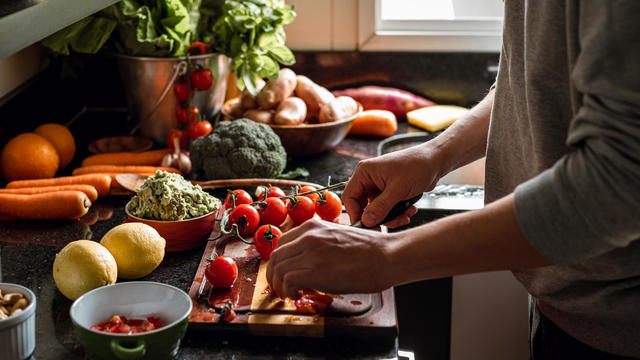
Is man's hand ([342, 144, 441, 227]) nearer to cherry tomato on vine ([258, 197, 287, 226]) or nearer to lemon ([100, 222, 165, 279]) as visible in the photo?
cherry tomato on vine ([258, 197, 287, 226])

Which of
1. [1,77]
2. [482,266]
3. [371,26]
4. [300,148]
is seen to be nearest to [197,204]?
[300,148]

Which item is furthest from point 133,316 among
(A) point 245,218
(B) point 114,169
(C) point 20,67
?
(C) point 20,67

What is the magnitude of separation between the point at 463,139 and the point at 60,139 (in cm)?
110

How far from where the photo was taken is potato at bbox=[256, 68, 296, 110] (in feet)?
5.97

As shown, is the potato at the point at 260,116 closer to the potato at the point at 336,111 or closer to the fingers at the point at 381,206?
the potato at the point at 336,111

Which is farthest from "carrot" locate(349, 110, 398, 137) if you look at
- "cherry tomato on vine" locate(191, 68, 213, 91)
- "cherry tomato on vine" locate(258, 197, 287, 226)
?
"cherry tomato on vine" locate(258, 197, 287, 226)

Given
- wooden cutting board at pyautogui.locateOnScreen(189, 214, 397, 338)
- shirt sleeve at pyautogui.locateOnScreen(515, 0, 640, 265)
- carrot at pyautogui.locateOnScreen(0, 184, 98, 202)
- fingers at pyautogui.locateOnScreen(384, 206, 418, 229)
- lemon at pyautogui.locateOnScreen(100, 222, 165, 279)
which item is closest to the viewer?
shirt sleeve at pyautogui.locateOnScreen(515, 0, 640, 265)

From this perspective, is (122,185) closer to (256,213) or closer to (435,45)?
(256,213)

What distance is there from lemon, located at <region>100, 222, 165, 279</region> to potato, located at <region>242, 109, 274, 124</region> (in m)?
0.70

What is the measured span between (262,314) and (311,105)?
3.09ft

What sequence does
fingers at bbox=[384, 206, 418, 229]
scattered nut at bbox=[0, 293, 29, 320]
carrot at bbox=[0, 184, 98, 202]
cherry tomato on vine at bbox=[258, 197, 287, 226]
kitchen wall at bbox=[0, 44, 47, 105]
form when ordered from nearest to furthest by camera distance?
scattered nut at bbox=[0, 293, 29, 320] < fingers at bbox=[384, 206, 418, 229] < cherry tomato on vine at bbox=[258, 197, 287, 226] < carrot at bbox=[0, 184, 98, 202] < kitchen wall at bbox=[0, 44, 47, 105]

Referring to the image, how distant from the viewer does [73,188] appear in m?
1.47

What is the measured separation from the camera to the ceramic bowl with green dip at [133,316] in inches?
33.5

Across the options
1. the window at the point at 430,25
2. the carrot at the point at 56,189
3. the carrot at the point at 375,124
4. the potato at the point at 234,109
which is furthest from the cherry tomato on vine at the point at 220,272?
the window at the point at 430,25
